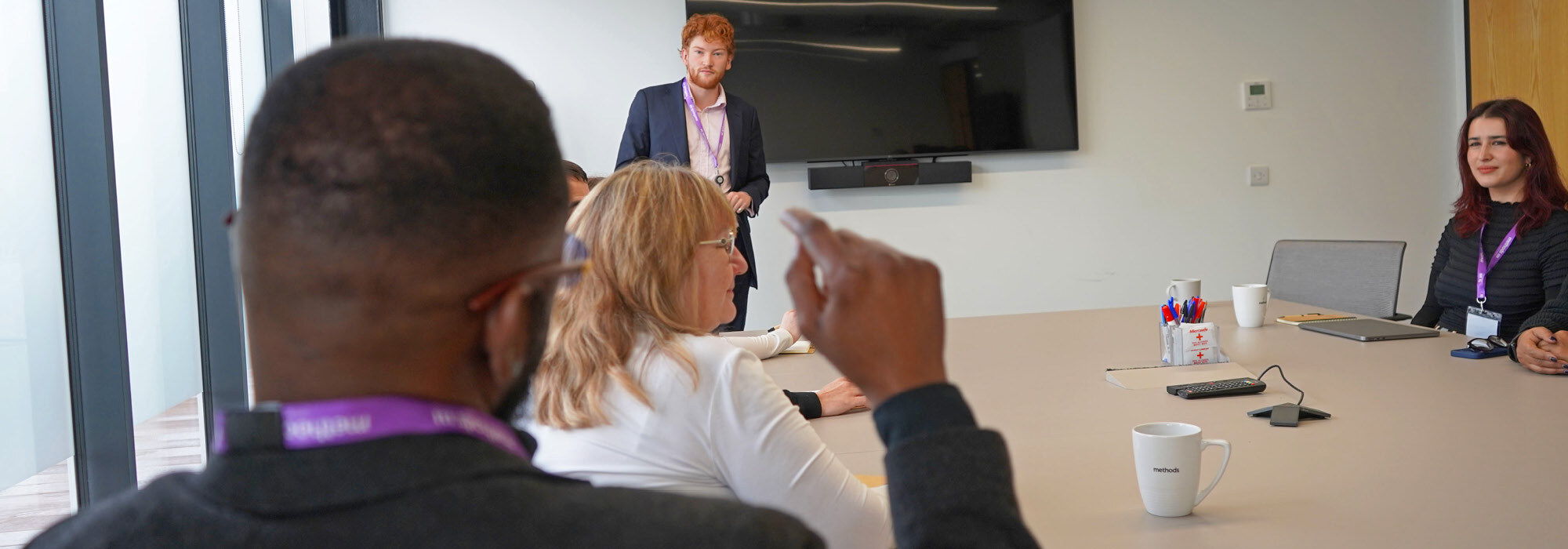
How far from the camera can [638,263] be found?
134 cm

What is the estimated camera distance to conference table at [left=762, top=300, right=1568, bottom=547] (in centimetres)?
109

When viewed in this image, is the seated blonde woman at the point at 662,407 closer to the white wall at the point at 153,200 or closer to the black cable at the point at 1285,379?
the black cable at the point at 1285,379

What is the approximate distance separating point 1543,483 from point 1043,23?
4.00 meters

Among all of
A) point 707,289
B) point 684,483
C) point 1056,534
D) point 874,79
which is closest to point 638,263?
point 707,289

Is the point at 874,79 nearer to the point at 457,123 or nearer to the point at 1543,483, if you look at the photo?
the point at 1543,483

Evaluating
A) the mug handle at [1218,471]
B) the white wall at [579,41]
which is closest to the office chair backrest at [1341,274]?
the mug handle at [1218,471]

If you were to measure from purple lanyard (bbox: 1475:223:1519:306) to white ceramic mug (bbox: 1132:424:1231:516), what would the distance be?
7.46 feet

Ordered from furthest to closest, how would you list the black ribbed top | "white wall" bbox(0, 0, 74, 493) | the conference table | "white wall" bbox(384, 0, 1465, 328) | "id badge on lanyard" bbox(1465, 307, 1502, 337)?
"white wall" bbox(384, 0, 1465, 328) → the black ribbed top → "id badge on lanyard" bbox(1465, 307, 1502, 337) → "white wall" bbox(0, 0, 74, 493) → the conference table

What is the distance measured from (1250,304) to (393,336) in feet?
8.01

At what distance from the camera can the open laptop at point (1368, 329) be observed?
2.29 m

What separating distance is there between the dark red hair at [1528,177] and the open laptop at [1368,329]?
0.73m

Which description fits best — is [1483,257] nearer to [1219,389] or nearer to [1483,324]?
[1483,324]

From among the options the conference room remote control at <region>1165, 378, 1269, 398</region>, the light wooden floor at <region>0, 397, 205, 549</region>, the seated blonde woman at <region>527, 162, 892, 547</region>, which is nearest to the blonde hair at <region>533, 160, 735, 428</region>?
the seated blonde woman at <region>527, 162, 892, 547</region>

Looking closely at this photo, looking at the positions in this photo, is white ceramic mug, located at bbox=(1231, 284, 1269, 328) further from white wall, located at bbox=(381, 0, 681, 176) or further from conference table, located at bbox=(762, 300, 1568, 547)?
white wall, located at bbox=(381, 0, 681, 176)
